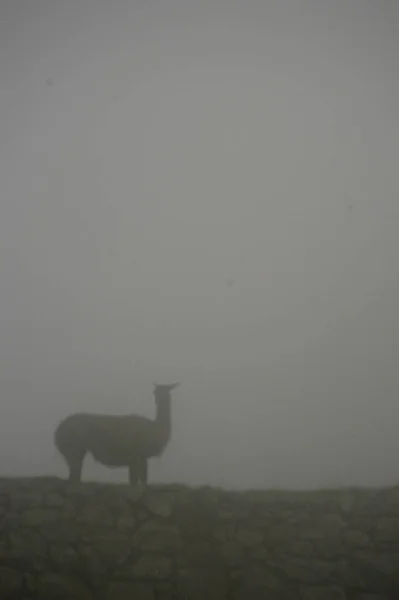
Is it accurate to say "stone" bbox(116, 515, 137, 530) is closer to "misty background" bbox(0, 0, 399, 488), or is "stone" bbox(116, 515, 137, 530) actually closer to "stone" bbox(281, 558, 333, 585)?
"misty background" bbox(0, 0, 399, 488)

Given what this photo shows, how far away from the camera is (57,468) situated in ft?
6.07

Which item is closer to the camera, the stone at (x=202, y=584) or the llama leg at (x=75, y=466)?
the stone at (x=202, y=584)

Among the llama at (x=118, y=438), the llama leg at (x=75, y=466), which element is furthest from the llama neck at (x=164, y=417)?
the llama leg at (x=75, y=466)

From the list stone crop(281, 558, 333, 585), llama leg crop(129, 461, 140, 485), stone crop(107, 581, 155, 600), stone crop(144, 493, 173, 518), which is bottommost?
stone crop(107, 581, 155, 600)

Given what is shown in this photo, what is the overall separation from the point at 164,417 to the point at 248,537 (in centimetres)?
43

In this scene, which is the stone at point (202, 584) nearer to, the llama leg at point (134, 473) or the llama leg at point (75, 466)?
the llama leg at point (134, 473)

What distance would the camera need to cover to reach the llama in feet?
6.05

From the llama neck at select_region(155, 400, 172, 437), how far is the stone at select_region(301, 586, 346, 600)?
592mm

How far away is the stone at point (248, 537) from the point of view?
178cm

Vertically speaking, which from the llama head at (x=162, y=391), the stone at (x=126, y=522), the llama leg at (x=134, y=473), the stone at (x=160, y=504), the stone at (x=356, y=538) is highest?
the llama head at (x=162, y=391)

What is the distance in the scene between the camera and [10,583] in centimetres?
177

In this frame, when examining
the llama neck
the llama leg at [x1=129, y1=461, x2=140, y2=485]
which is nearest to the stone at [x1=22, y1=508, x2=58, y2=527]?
the llama leg at [x1=129, y1=461, x2=140, y2=485]

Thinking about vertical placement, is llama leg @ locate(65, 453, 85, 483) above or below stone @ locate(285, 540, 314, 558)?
above

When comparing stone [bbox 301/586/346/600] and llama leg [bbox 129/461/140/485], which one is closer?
stone [bbox 301/586/346/600]
